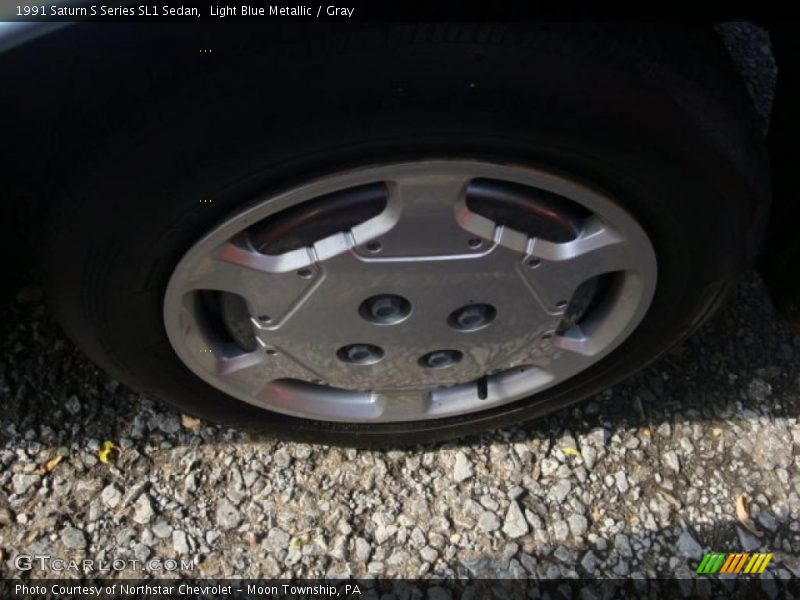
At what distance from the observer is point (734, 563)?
187 cm

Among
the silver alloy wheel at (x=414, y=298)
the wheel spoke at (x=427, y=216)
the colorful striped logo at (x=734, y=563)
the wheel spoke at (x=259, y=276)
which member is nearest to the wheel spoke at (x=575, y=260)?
the silver alloy wheel at (x=414, y=298)

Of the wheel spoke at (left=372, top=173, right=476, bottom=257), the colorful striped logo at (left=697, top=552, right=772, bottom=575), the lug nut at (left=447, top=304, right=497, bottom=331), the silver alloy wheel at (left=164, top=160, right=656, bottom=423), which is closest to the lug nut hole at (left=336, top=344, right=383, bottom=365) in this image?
the silver alloy wheel at (left=164, top=160, right=656, bottom=423)

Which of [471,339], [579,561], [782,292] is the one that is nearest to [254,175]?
[471,339]

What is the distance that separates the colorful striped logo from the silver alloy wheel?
0.56 metres

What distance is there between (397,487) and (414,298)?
64cm

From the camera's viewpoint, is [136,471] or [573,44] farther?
[136,471]

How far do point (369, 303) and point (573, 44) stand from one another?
22.7 inches

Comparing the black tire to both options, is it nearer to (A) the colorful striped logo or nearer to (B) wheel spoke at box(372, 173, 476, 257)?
(B) wheel spoke at box(372, 173, 476, 257)

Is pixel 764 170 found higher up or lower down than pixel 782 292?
higher up

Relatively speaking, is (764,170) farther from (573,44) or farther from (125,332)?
(125,332)

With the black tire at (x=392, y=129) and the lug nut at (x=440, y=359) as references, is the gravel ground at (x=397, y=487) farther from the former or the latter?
the black tire at (x=392, y=129)

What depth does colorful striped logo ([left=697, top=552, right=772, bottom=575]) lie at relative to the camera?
1857mm

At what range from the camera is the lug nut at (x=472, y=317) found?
60.7 inches

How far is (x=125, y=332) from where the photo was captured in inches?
58.9
